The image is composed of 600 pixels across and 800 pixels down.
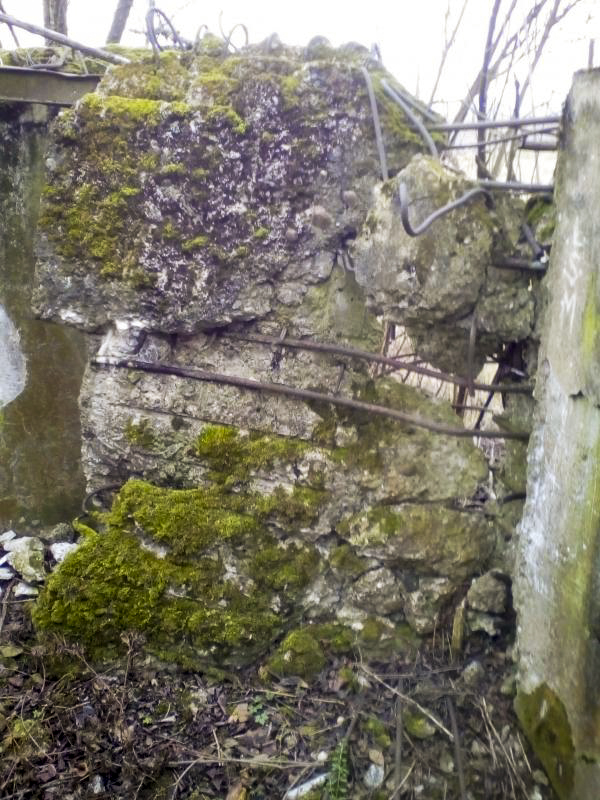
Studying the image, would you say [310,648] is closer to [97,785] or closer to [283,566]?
[283,566]

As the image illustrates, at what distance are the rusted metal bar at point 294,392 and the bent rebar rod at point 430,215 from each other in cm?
72

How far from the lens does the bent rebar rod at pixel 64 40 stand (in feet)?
9.04

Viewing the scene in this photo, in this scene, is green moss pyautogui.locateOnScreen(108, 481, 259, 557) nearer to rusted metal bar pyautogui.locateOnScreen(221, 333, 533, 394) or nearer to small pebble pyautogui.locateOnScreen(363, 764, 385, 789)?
rusted metal bar pyautogui.locateOnScreen(221, 333, 533, 394)

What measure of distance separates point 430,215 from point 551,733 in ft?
5.88

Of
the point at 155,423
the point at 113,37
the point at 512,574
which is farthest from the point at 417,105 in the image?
the point at 113,37

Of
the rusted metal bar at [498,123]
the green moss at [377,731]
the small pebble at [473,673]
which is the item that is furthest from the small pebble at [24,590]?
the rusted metal bar at [498,123]

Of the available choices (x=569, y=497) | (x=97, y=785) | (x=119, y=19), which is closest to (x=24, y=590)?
(x=97, y=785)

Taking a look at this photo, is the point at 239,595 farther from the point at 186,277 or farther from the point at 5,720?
the point at 186,277

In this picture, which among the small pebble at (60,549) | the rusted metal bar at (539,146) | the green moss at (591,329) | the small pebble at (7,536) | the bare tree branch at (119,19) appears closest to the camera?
the green moss at (591,329)

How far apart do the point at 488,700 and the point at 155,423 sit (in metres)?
1.72

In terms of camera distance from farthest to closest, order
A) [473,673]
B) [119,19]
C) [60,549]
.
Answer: [119,19] → [60,549] → [473,673]

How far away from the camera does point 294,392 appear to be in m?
2.62

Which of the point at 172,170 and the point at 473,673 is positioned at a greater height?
the point at 172,170

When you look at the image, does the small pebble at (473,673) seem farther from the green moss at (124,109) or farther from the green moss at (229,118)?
the green moss at (124,109)
